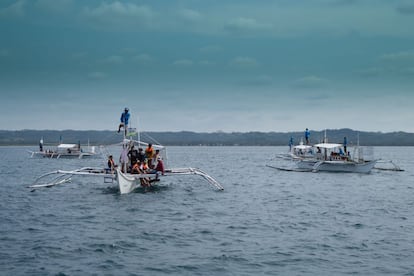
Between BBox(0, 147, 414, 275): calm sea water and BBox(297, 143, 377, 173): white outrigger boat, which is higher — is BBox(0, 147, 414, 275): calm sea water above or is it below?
below

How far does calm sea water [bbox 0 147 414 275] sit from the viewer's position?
18.4 m

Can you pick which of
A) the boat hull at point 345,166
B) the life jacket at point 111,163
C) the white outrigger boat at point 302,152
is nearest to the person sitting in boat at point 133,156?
the life jacket at point 111,163

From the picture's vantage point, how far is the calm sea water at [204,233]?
60.5ft

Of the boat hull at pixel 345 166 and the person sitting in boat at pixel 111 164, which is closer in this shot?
the person sitting in boat at pixel 111 164

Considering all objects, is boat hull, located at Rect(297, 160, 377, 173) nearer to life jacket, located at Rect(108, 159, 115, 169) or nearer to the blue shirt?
life jacket, located at Rect(108, 159, 115, 169)

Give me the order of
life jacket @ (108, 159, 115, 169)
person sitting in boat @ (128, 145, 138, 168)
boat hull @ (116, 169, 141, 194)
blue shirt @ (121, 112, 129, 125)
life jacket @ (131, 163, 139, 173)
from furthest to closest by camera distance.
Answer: life jacket @ (108, 159, 115, 169) < blue shirt @ (121, 112, 129, 125) < person sitting in boat @ (128, 145, 138, 168) < life jacket @ (131, 163, 139, 173) < boat hull @ (116, 169, 141, 194)

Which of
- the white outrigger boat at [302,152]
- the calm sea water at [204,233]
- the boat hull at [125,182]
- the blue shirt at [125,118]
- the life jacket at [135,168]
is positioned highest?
the blue shirt at [125,118]

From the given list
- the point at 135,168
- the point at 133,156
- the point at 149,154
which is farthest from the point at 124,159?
the point at 149,154

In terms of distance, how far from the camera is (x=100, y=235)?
23734 mm

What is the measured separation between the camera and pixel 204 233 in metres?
24.2

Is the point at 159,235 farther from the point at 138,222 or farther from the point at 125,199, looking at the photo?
the point at 125,199

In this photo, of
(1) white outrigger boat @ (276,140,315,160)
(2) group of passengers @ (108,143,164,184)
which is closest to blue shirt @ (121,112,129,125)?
(2) group of passengers @ (108,143,164,184)

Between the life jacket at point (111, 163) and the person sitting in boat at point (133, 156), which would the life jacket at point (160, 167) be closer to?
the person sitting in boat at point (133, 156)

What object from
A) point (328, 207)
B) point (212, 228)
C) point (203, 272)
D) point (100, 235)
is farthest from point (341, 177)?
point (203, 272)
